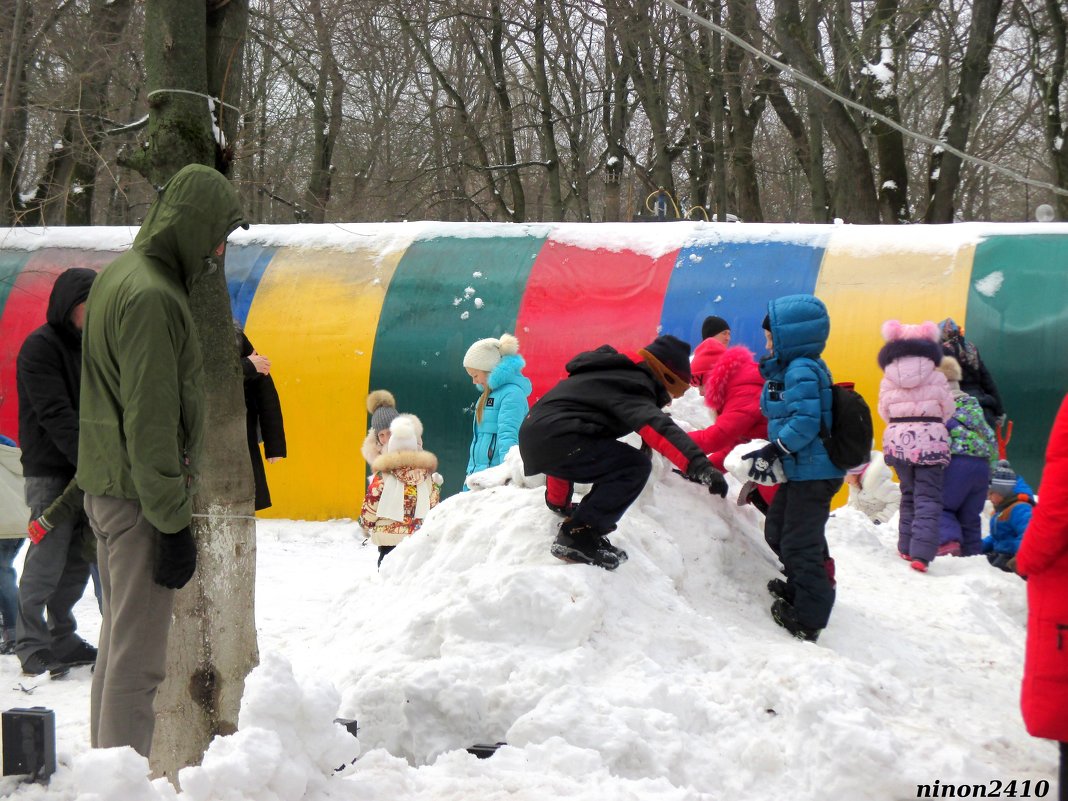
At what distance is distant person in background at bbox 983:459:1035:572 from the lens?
22.6ft

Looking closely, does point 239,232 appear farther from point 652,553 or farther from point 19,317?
Result: point 652,553

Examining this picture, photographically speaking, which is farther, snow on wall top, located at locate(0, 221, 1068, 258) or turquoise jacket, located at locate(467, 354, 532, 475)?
snow on wall top, located at locate(0, 221, 1068, 258)

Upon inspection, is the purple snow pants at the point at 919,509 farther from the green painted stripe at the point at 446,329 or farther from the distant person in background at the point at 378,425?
the green painted stripe at the point at 446,329

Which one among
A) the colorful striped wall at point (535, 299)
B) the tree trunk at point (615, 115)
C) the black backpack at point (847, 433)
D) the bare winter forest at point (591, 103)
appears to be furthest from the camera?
the tree trunk at point (615, 115)

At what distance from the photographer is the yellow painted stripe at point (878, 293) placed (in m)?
8.49

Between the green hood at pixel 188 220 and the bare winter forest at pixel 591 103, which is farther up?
the bare winter forest at pixel 591 103

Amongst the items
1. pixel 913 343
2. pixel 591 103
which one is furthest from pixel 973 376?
pixel 591 103

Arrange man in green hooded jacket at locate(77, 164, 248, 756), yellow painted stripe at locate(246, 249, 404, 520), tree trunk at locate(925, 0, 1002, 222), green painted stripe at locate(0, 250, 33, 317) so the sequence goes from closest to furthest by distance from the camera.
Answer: man in green hooded jacket at locate(77, 164, 248, 756) < yellow painted stripe at locate(246, 249, 404, 520) < green painted stripe at locate(0, 250, 33, 317) < tree trunk at locate(925, 0, 1002, 222)

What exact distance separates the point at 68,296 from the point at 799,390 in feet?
10.9

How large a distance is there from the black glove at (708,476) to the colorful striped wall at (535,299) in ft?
16.0

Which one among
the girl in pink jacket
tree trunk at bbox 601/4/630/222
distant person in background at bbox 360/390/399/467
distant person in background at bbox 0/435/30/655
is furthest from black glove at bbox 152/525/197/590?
tree trunk at bbox 601/4/630/222

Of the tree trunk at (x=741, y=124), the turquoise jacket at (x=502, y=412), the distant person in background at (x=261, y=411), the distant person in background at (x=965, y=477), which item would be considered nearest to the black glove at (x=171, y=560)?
the distant person in background at (x=261, y=411)

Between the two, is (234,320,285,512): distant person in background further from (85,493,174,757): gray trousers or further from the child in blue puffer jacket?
(85,493,174,757): gray trousers

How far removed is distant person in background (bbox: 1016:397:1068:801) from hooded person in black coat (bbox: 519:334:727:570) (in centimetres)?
136
